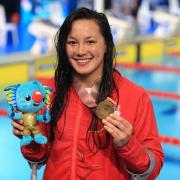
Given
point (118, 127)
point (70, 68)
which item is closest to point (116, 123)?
point (118, 127)

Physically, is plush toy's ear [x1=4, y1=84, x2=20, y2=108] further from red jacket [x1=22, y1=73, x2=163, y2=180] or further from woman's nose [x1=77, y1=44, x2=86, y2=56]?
woman's nose [x1=77, y1=44, x2=86, y2=56]

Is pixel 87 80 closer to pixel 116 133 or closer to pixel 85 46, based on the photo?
pixel 85 46

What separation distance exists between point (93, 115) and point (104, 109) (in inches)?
6.4

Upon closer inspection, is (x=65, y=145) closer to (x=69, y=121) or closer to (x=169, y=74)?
(x=69, y=121)

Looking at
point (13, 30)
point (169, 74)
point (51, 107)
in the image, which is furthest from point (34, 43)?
point (51, 107)

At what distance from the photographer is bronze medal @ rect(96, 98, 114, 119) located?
174 cm

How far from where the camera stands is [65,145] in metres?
1.89

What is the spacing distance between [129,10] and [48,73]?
3763 millimetres

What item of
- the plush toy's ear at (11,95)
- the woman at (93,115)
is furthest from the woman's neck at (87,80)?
the plush toy's ear at (11,95)

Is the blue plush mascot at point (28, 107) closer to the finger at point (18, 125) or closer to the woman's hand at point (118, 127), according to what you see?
the finger at point (18, 125)

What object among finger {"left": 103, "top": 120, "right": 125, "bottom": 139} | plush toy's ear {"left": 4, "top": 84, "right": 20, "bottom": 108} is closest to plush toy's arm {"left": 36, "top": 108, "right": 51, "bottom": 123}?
plush toy's ear {"left": 4, "top": 84, "right": 20, "bottom": 108}

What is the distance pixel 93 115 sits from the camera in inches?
75.1

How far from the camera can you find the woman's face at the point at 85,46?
1875 millimetres

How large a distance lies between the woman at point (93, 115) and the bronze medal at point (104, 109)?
0.01 m
